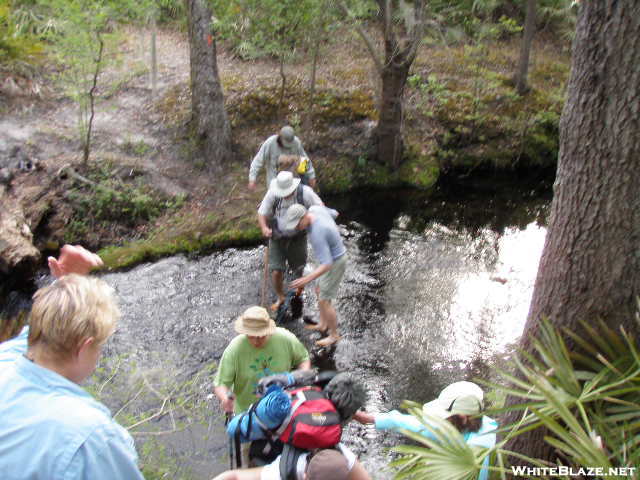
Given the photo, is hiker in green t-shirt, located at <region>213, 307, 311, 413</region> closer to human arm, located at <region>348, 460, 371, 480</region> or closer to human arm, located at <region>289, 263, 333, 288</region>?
human arm, located at <region>348, 460, 371, 480</region>

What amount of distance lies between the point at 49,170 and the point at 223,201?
321cm

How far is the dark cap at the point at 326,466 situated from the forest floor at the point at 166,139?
6.29 m

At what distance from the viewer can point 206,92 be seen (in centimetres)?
1111

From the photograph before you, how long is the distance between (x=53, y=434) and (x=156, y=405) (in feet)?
13.4

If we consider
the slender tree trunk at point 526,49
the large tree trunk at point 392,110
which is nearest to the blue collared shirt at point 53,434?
the large tree trunk at point 392,110

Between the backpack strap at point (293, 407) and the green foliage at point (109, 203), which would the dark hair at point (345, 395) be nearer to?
the backpack strap at point (293, 407)

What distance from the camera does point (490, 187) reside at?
44.3 ft

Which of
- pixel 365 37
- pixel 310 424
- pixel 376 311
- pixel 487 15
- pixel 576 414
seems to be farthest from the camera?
pixel 487 15

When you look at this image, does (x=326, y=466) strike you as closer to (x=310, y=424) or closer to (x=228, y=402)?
(x=310, y=424)

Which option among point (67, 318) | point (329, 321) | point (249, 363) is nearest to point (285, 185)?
point (329, 321)

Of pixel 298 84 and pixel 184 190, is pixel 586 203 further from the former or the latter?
pixel 298 84

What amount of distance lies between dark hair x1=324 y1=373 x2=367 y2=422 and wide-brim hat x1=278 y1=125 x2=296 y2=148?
5224 millimetres

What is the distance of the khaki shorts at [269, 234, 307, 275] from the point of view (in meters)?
7.22

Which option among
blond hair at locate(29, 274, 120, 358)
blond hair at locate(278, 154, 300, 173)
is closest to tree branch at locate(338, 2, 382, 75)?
blond hair at locate(278, 154, 300, 173)
